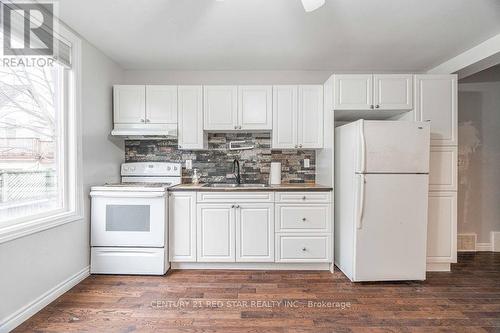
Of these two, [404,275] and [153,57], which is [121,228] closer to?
[153,57]

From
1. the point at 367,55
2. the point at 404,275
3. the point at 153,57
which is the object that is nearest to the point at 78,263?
the point at 153,57

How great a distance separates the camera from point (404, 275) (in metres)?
2.51

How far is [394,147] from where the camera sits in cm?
245

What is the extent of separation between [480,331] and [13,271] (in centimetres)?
339

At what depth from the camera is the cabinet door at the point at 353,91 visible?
277 centimetres

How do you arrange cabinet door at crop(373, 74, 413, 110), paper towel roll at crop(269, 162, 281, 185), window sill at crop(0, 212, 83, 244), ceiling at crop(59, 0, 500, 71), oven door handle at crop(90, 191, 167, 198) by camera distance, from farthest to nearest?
paper towel roll at crop(269, 162, 281, 185), cabinet door at crop(373, 74, 413, 110), oven door handle at crop(90, 191, 167, 198), ceiling at crop(59, 0, 500, 71), window sill at crop(0, 212, 83, 244)

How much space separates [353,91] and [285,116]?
791 millimetres

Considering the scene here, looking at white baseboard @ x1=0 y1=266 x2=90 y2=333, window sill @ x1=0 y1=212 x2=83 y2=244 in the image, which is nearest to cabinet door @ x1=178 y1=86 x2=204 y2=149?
window sill @ x1=0 y1=212 x2=83 y2=244

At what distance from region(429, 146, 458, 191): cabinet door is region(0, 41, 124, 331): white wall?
144 inches

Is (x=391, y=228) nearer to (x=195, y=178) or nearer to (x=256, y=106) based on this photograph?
(x=256, y=106)

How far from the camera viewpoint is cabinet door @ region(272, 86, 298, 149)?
3.08 metres

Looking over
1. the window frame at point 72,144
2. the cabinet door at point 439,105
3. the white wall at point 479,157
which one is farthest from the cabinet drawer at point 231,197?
the white wall at point 479,157

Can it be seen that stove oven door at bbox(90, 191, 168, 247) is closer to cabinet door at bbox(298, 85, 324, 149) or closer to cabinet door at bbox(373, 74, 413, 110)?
cabinet door at bbox(298, 85, 324, 149)

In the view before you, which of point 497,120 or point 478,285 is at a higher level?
point 497,120
